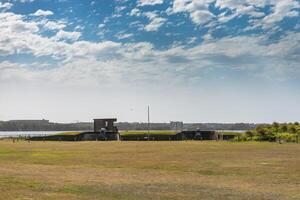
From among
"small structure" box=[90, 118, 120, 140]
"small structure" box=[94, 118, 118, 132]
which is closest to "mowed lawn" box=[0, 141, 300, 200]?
"small structure" box=[90, 118, 120, 140]

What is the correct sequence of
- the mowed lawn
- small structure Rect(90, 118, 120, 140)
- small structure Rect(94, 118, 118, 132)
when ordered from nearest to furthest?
the mowed lawn, small structure Rect(90, 118, 120, 140), small structure Rect(94, 118, 118, 132)

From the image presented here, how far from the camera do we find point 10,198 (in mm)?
22125

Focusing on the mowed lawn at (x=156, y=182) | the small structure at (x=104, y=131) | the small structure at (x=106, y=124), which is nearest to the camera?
the mowed lawn at (x=156, y=182)

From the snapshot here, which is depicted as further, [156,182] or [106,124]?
[106,124]

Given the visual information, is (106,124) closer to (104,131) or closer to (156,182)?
(104,131)

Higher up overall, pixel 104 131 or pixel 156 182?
pixel 104 131

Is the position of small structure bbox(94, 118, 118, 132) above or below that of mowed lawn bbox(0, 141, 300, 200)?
above

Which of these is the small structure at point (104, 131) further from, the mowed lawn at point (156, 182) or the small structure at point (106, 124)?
the mowed lawn at point (156, 182)

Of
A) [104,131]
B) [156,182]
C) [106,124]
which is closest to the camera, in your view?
[156,182]

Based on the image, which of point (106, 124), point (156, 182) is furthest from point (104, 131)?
point (156, 182)

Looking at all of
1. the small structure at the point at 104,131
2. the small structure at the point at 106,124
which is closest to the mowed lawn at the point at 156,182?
the small structure at the point at 104,131

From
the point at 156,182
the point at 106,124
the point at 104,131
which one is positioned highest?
the point at 106,124

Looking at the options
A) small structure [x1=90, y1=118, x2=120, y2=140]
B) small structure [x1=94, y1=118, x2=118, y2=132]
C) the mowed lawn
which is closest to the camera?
the mowed lawn

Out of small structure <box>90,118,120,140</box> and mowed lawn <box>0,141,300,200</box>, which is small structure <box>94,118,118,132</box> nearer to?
small structure <box>90,118,120,140</box>
